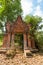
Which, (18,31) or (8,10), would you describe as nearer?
(18,31)

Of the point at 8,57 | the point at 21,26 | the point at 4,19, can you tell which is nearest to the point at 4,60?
the point at 8,57

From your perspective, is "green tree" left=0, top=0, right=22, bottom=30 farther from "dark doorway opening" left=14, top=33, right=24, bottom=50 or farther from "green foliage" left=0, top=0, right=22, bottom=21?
"dark doorway opening" left=14, top=33, right=24, bottom=50

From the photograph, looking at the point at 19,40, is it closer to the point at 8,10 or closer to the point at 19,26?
the point at 19,26

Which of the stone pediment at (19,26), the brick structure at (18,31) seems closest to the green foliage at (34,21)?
the brick structure at (18,31)

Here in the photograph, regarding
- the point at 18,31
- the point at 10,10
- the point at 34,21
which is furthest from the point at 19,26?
the point at 10,10

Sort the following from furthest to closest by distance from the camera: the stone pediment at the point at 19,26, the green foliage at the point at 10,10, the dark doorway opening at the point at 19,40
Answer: the green foliage at the point at 10,10
the dark doorway opening at the point at 19,40
the stone pediment at the point at 19,26

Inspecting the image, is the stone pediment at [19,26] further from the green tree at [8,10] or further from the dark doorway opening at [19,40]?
the green tree at [8,10]

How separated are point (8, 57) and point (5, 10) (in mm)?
12413

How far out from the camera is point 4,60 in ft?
49.4

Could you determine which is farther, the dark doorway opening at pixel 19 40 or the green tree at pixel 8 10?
the green tree at pixel 8 10

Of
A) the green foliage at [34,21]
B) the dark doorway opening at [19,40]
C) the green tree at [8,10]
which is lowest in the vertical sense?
the dark doorway opening at [19,40]

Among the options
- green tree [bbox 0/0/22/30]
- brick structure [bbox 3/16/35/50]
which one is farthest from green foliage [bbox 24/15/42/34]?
green tree [bbox 0/0/22/30]

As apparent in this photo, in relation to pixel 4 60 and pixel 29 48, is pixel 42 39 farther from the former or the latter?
pixel 4 60

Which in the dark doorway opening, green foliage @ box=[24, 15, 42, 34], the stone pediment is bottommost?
the dark doorway opening
